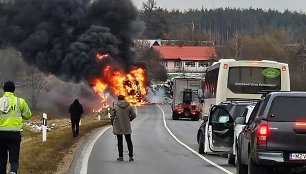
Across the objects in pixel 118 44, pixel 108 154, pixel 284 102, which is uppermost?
pixel 118 44

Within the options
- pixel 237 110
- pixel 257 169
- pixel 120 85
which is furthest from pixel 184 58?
pixel 257 169

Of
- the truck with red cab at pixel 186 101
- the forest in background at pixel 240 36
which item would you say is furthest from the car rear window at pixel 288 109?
the forest in background at pixel 240 36

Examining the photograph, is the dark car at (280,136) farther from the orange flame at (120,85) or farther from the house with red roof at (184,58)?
the house with red roof at (184,58)

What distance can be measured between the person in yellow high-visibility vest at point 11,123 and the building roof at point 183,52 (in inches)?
4809

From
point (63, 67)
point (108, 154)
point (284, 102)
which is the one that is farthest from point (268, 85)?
point (63, 67)

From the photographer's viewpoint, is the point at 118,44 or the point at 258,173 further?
the point at 118,44

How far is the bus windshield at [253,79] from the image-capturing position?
85.1 ft

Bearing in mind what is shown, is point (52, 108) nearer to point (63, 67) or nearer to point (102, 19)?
point (63, 67)

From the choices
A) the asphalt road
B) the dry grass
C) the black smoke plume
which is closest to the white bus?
the asphalt road

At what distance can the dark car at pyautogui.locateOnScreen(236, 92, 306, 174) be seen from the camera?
10.8 metres

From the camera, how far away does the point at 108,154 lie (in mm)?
20688

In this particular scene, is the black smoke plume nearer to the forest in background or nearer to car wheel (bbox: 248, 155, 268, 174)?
the forest in background

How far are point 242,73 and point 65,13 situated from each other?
3708 centimetres

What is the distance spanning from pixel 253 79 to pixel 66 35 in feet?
122
